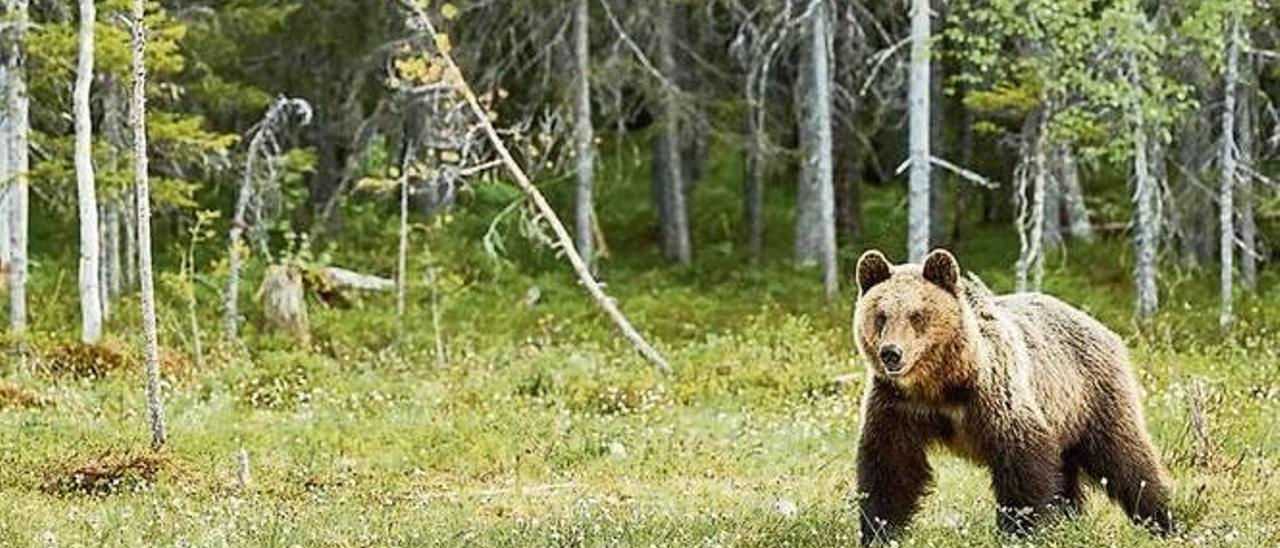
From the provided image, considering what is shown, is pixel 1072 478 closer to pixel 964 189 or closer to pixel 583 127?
pixel 583 127

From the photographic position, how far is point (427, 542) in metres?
9.48

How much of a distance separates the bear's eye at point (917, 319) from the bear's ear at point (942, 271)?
238 mm

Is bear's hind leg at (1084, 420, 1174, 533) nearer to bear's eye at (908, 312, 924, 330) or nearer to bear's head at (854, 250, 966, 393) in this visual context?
bear's head at (854, 250, 966, 393)

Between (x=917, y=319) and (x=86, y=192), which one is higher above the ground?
(x=917, y=319)

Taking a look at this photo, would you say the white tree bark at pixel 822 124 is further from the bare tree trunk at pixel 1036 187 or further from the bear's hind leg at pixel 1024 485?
the bear's hind leg at pixel 1024 485

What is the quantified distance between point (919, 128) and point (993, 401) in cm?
1377

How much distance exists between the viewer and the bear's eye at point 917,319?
798 centimetres

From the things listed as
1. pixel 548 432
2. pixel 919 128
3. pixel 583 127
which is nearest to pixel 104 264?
pixel 583 127

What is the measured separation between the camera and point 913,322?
798 cm

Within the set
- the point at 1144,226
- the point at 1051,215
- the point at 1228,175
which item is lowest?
the point at 1051,215

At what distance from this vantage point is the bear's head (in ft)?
26.1

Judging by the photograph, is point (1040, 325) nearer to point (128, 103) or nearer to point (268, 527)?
point (268, 527)

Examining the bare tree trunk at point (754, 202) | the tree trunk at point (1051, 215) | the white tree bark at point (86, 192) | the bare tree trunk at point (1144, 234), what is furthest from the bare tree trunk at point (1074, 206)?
the white tree bark at point (86, 192)

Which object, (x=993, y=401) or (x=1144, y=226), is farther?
(x=1144, y=226)
